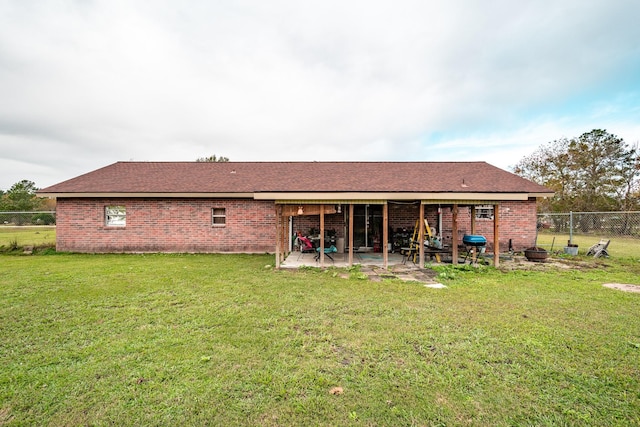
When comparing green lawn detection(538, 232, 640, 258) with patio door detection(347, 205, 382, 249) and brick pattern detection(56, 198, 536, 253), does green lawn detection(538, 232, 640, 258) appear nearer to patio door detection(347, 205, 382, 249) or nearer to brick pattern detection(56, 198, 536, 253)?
patio door detection(347, 205, 382, 249)

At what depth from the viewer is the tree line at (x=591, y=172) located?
23.1 meters

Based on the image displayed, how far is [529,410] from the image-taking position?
2336mm

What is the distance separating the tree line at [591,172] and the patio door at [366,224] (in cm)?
2364

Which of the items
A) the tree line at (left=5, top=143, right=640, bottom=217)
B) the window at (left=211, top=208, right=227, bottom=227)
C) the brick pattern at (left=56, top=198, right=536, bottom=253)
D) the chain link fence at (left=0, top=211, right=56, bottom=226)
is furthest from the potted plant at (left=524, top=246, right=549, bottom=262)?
the tree line at (left=5, top=143, right=640, bottom=217)

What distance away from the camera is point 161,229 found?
11.4 m

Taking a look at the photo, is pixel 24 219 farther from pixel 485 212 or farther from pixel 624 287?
pixel 624 287

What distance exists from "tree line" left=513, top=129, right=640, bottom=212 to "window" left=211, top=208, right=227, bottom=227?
29.6m

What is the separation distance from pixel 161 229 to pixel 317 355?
1044 cm

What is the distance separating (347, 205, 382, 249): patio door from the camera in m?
12.5

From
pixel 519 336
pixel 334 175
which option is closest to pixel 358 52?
pixel 334 175

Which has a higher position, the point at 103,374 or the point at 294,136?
the point at 294,136

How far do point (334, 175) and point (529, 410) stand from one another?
10.6 metres

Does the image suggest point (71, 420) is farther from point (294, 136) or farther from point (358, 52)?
point (294, 136)

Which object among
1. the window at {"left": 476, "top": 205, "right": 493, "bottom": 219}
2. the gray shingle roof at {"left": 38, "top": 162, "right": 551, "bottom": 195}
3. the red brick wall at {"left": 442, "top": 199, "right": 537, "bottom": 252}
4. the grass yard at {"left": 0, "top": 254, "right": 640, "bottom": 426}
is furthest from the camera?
the window at {"left": 476, "top": 205, "right": 493, "bottom": 219}
